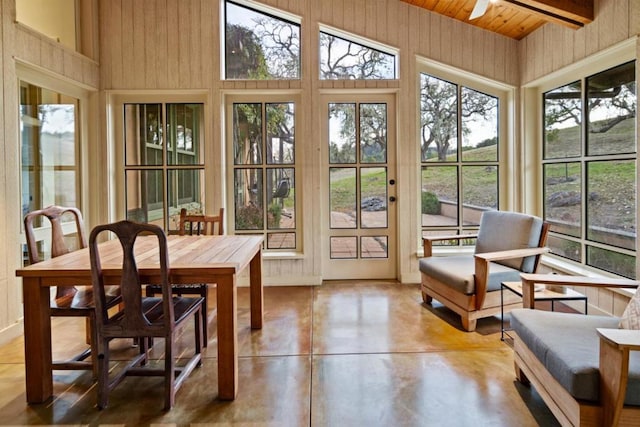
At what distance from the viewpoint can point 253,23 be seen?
441 cm

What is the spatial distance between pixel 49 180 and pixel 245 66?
222 cm

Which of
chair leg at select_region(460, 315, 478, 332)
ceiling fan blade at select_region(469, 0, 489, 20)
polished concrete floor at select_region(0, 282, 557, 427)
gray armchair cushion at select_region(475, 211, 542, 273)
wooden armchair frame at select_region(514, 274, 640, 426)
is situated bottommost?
polished concrete floor at select_region(0, 282, 557, 427)

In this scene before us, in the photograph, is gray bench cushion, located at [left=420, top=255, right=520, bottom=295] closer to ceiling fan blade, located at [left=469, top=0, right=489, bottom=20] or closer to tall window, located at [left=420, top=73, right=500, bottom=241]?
tall window, located at [left=420, top=73, right=500, bottom=241]

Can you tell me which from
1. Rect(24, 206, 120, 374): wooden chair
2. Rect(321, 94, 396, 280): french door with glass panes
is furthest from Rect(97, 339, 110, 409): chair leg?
Rect(321, 94, 396, 280): french door with glass panes

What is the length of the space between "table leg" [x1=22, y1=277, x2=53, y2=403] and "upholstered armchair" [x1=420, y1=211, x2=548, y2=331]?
2.71 m

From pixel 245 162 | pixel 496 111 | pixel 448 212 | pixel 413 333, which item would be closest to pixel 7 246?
pixel 245 162

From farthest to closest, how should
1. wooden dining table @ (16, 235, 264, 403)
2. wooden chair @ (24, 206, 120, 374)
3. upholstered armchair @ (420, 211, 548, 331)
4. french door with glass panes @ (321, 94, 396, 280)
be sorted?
french door with glass panes @ (321, 94, 396, 280) < upholstered armchair @ (420, 211, 548, 331) < wooden chair @ (24, 206, 120, 374) < wooden dining table @ (16, 235, 264, 403)

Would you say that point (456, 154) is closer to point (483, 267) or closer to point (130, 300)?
point (483, 267)

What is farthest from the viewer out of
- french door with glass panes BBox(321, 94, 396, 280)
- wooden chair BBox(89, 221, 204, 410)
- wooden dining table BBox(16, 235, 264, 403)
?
french door with glass panes BBox(321, 94, 396, 280)

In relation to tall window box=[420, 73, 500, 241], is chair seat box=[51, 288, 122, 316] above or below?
below

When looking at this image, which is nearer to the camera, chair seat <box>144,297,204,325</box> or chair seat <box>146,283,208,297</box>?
chair seat <box>144,297,204,325</box>

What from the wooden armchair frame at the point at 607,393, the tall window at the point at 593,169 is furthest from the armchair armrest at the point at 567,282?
the tall window at the point at 593,169

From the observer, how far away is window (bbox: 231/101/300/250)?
4.45 metres

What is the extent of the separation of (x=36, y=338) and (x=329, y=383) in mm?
1577
